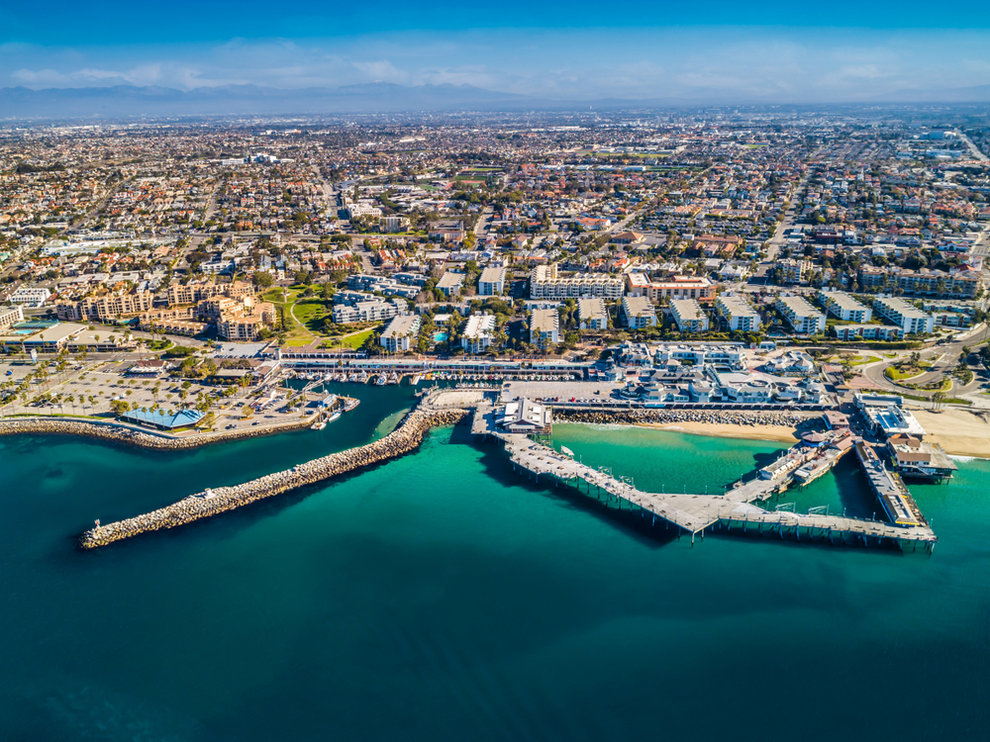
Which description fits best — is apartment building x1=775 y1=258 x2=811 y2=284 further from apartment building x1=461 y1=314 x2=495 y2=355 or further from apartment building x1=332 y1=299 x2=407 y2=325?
apartment building x1=332 y1=299 x2=407 y2=325


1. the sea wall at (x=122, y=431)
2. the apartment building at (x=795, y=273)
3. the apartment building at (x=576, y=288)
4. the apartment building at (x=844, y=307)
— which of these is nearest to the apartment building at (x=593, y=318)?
the apartment building at (x=576, y=288)

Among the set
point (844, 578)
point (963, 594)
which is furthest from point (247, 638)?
point (963, 594)

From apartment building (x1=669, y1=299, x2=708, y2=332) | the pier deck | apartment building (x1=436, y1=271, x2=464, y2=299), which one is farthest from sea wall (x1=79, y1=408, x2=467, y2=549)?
Answer: apartment building (x1=436, y1=271, x2=464, y2=299)

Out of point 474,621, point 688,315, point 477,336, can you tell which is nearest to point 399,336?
point 477,336

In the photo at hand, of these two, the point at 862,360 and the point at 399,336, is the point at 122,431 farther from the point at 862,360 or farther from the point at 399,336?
the point at 862,360

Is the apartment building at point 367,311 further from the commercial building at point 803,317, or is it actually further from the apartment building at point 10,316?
the commercial building at point 803,317

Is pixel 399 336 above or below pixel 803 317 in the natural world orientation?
below
